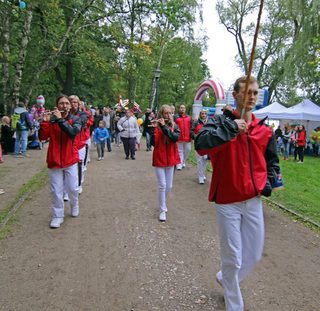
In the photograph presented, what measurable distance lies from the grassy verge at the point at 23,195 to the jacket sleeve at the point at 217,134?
3.82m

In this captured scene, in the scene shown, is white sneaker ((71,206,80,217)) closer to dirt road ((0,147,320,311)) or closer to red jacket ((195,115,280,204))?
dirt road ((0,147,320,311))

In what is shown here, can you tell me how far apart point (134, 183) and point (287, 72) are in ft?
49.9

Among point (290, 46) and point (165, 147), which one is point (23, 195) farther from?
point (290, 46)

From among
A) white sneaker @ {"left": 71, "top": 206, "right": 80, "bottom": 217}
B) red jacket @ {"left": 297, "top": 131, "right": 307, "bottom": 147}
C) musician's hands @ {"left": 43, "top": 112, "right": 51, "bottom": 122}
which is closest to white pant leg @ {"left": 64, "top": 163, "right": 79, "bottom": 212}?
white sneaker @ {"left": 71, "top": 206, "right": 80, "bottom": 217}

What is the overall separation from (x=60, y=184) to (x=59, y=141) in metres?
0.68

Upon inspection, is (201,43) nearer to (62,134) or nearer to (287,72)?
(287,72)

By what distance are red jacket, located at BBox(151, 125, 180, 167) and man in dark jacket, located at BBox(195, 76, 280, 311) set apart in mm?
3036

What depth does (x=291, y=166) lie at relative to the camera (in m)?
14.8

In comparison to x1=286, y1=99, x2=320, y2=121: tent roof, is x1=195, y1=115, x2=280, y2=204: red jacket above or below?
below

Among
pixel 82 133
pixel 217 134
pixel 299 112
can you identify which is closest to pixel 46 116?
pixel 82 133

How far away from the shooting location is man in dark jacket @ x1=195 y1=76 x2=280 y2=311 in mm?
3010

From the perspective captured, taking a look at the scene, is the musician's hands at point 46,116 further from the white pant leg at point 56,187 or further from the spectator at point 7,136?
the spectator at point 7,136

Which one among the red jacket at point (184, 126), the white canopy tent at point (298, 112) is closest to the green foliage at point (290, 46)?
the white canopy tent at point (298, 112)

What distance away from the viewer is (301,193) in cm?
916
